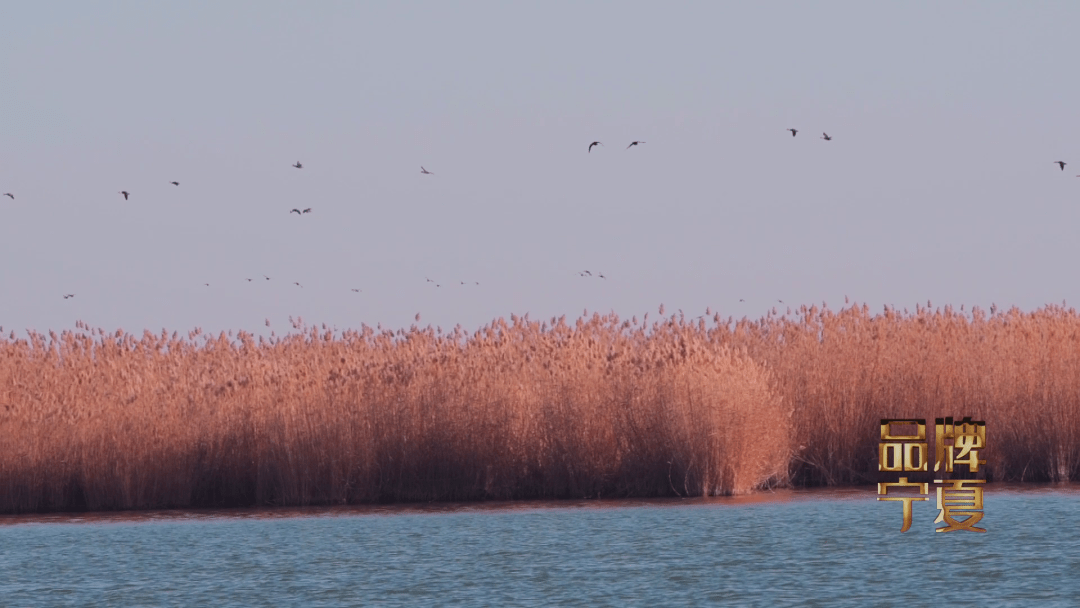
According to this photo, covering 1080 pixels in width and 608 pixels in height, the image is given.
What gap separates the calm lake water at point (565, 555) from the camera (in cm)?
1300

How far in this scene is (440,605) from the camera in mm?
12609

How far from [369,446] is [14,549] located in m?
5.49

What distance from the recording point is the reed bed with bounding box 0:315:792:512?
2019 cm

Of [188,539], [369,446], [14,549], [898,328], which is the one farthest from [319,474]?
[898,328]

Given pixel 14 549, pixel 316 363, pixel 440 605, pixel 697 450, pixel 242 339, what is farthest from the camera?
pixel 242 339

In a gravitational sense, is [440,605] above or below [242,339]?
below

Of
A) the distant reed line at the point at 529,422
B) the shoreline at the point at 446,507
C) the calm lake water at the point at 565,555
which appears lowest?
the calm lake water at the point at 565,555

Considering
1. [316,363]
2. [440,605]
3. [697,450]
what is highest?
[316,363]

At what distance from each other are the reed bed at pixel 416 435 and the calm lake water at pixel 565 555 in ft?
2.64

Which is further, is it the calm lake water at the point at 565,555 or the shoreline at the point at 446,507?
the shoreline at the point at 446,507

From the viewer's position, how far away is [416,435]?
2073 cm

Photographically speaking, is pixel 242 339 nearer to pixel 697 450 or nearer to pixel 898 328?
pixel 697 450

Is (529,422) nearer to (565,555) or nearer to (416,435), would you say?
(416,435)

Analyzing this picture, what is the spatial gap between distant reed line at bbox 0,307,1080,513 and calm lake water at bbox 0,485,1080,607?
0.86 m
